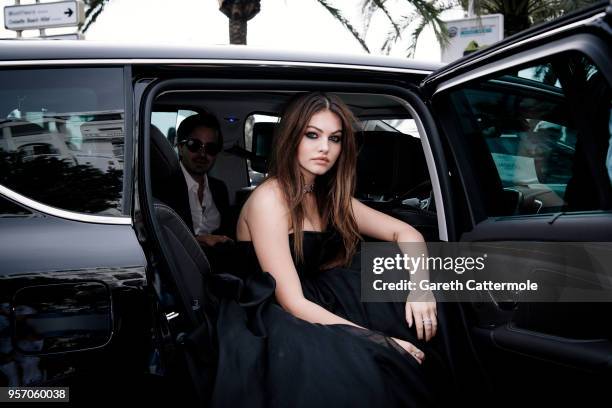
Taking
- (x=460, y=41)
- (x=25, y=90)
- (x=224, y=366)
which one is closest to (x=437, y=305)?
(x=224, y=366)

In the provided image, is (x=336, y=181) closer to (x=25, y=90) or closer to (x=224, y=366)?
(x=224, y=366)

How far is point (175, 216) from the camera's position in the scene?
6.92 ft

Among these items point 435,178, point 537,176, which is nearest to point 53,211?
point 435,178

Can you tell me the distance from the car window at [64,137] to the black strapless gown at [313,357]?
0.56 metres

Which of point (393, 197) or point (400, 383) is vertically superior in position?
point (393, 197)

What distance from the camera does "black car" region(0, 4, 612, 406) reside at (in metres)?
1.53

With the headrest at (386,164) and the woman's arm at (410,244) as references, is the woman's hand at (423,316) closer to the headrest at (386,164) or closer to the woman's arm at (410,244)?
the woman's arm at (410,244)

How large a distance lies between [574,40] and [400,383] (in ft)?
3.67

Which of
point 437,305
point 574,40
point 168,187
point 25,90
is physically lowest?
point 437,305

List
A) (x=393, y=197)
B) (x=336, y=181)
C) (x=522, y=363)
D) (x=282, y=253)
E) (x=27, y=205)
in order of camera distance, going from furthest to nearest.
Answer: (x=393, y=197) → (x=336, y=181) → (x=282, y=253) → (x=522, y=363) → (x=27, y=205)

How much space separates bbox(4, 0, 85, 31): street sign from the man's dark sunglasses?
4.04 m

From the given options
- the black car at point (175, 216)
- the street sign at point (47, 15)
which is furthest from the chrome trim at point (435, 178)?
the street sign at point (47, 15)

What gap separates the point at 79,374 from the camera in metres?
1.51

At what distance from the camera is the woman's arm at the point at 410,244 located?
215 cm
